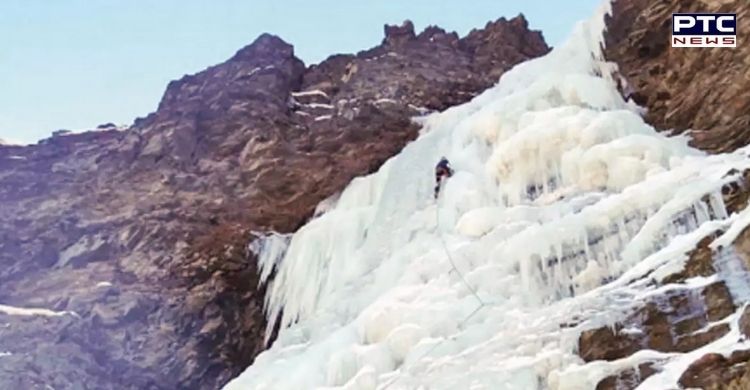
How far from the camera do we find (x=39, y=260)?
71.1 ft

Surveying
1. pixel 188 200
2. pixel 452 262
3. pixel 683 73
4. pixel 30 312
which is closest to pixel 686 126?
pixel 683 73

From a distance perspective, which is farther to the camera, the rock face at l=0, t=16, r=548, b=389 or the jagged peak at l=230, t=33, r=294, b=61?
the jagged peak at l=230, t=33, r=294, b=61

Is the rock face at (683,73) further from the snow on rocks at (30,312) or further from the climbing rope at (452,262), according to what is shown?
the snow on rocks at (30,312)

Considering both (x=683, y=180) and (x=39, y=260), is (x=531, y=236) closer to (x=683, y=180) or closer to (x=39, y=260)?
(x=683, y=180)

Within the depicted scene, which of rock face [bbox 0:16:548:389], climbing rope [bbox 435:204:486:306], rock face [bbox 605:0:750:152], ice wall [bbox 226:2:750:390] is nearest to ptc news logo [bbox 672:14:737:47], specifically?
rock face [bbox 605:0:750:152]

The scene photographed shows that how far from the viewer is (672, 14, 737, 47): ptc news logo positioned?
1603cm

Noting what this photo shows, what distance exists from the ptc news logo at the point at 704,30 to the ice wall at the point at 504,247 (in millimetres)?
1390

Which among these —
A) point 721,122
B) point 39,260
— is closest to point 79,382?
point 39,260

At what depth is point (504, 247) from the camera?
1455cm

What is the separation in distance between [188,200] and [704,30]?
35.9 ft

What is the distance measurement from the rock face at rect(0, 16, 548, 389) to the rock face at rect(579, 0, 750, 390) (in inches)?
242

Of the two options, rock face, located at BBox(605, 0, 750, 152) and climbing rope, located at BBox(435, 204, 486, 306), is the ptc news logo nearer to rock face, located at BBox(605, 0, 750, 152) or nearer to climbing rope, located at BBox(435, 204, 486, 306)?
rock face, located at BBox(605, 0, 750, 152)

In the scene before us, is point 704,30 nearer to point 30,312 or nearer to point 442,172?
point 442,172

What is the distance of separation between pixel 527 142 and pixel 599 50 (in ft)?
11.3
